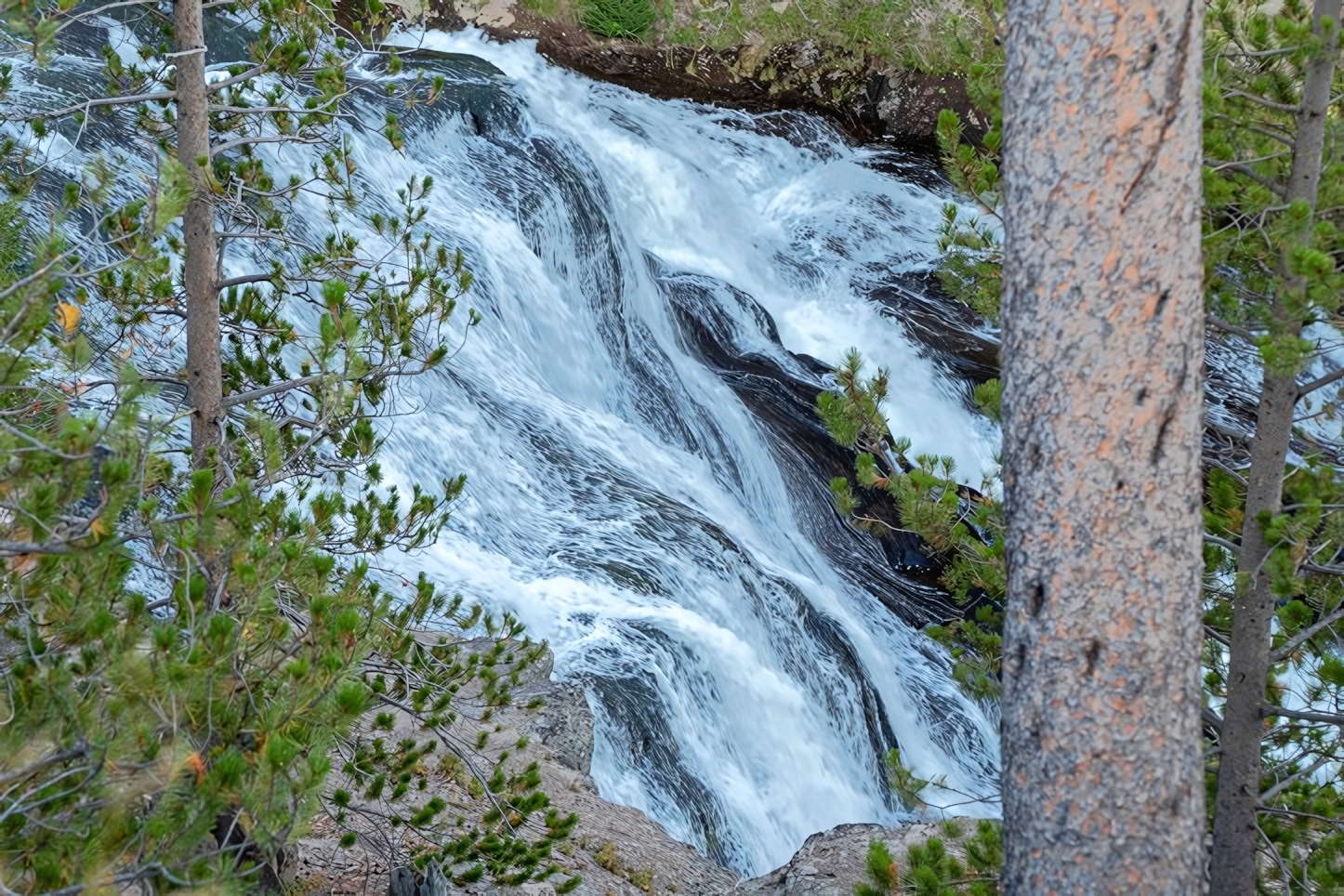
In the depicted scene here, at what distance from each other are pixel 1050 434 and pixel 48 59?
3232 millimetres

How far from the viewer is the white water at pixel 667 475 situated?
8.09 metres

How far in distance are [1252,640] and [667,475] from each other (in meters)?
6.15

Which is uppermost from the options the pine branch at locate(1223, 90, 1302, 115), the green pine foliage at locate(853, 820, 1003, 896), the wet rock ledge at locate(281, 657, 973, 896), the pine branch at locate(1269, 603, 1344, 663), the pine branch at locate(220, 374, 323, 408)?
the pine branch at locate(1223, 90, 1302, 115)

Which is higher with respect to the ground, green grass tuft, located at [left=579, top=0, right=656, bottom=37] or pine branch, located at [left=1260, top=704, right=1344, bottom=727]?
green grass tuft, located at [left=579, top=0, right=656, bottom=37]

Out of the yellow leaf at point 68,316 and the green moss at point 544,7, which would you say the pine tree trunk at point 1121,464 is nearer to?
the yellow leaf at point 68,316

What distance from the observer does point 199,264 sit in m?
4.51

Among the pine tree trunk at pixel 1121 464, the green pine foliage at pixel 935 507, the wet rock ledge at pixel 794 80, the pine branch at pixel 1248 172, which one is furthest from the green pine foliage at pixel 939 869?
the wet rock ledge at pixel 794 80

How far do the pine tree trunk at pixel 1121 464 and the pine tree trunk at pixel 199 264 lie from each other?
312 centimetres

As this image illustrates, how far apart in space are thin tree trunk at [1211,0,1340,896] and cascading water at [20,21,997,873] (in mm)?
3751

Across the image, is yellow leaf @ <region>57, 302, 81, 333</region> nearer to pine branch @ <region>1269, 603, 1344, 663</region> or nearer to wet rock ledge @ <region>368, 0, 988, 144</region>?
pine branch @ <region>1269, 603, 1344, 663</region>

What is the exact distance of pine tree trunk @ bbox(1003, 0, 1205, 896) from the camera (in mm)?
2875

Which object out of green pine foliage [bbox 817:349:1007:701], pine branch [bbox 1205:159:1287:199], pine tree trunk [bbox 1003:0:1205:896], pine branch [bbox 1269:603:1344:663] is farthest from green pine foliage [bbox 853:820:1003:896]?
pine branch [bbox 1205:159:1287:199]

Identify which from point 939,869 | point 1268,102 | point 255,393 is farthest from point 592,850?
point 1268,102

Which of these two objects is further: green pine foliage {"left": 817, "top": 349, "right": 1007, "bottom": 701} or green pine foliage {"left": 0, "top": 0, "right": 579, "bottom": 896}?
green pine foliage {"left": 817, "top": 349, "right": 1007, "bottom": 701}
